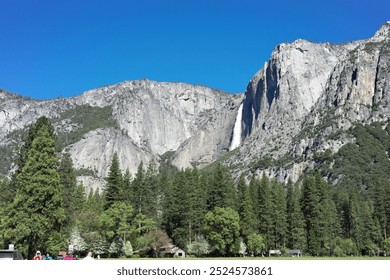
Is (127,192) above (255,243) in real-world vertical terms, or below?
above

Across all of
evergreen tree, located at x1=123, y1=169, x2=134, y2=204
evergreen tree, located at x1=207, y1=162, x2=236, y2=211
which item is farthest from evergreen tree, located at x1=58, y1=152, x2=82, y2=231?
evergreen tree, located at x1=207, y1=162, x2=236, y2=211

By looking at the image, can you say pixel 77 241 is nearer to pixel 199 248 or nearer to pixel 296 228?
pixel 199 248

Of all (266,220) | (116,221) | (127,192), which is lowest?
(116,221)

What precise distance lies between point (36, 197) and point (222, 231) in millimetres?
37924

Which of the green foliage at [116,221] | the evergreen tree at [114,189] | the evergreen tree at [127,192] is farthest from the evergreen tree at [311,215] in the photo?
the evergreen tree at [114,189]

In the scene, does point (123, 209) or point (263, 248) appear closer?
point (123, 209)

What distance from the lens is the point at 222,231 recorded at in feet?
237

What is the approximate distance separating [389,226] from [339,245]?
1413 centimetres

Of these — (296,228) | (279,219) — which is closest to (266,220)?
(279,219)

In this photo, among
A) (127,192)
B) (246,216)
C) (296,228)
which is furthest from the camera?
(296,228)

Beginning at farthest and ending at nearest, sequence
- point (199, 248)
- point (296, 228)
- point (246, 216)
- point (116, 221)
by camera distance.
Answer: point (296, 228) < point (246, 216) < point (199, 248) < point (116, 221)
